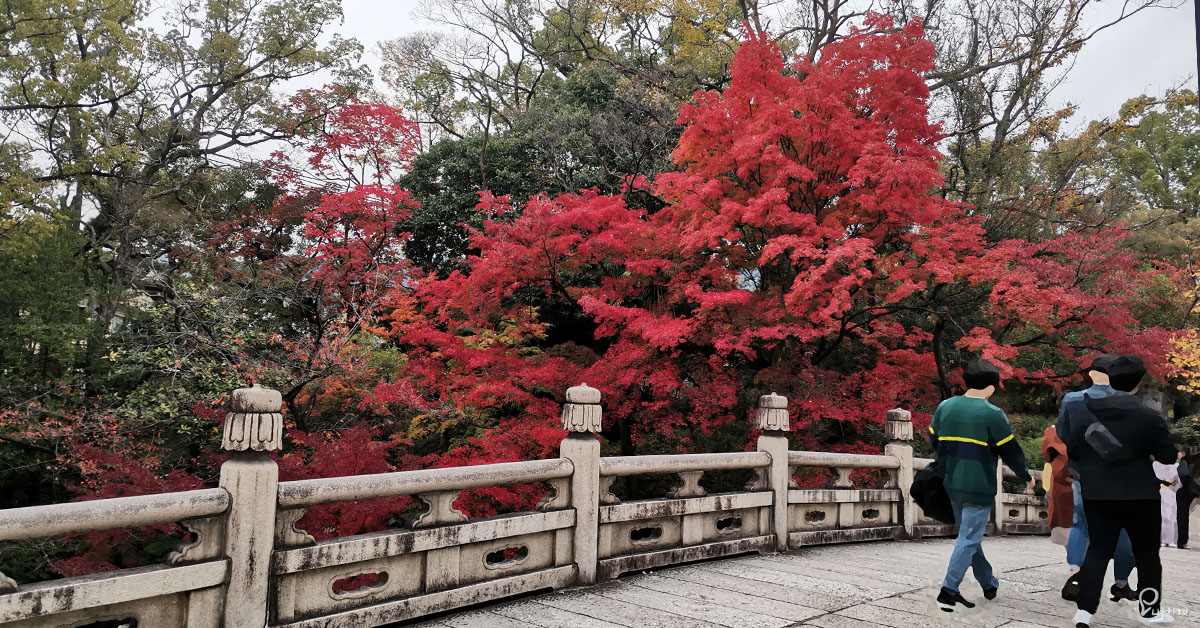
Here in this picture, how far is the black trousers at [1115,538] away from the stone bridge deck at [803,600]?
0.40m

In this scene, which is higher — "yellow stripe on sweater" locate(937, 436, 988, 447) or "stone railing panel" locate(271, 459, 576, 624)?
"yellow stripe on sweater" locate(937, 436, 988, 447)

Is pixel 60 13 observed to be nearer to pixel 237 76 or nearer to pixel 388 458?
pixel 237 76

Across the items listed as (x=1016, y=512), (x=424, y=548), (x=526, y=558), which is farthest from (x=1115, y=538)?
(x=1016, y=512)

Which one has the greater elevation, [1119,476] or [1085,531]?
[1119,476]

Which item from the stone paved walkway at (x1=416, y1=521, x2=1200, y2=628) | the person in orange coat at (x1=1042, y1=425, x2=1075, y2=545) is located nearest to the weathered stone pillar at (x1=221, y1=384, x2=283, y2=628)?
the stone paved walkway at (x1=416, y1=521, x2=1200, y2=628)

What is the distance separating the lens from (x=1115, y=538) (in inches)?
177

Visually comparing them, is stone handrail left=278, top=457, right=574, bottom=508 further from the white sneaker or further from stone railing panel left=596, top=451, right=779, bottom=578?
the white sneaker

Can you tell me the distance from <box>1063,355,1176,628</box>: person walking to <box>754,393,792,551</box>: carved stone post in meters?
3.02

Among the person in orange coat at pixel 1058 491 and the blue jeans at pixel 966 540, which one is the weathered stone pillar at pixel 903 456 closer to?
the person in orange coat at pixel 1058 491

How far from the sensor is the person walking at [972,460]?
15.7 feet

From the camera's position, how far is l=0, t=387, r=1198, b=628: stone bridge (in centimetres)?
380

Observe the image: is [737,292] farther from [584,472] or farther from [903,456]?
[584,472]

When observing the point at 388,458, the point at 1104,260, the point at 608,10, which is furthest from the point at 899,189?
the point at 608,10

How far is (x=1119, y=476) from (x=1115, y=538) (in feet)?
1.31
